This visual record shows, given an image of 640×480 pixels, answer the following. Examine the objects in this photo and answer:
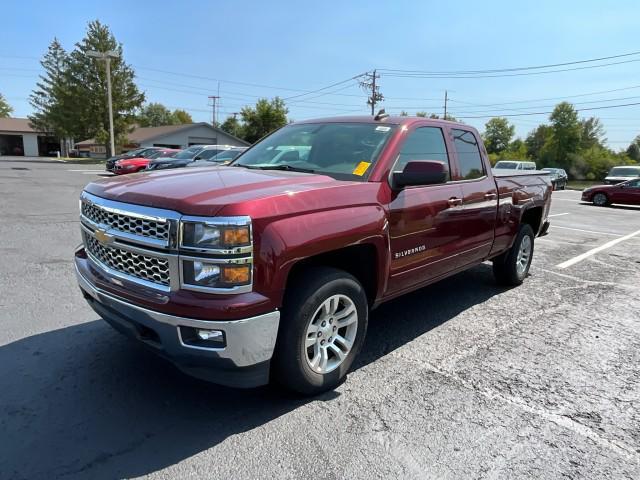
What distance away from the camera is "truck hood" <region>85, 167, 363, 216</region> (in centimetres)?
260

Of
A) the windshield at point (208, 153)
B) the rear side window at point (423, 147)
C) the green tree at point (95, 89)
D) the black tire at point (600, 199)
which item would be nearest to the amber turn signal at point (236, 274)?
the rear side window at point (423, 147)

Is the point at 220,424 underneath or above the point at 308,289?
underneath

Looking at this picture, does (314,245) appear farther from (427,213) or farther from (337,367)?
(427,213)

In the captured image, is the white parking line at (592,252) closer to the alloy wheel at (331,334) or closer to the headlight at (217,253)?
the alloy wheel at (331,334)

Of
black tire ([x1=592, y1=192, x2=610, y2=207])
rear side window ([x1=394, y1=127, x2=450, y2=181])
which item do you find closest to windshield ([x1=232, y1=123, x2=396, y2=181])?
rear side window ([x1=394, y1=127, x2=450, y2=181])

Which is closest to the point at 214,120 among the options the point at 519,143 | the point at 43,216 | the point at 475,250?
the point at 519,143

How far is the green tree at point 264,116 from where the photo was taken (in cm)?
5559

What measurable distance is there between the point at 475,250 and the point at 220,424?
310 cm

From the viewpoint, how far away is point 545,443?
109 inches

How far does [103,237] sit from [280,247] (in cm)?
122

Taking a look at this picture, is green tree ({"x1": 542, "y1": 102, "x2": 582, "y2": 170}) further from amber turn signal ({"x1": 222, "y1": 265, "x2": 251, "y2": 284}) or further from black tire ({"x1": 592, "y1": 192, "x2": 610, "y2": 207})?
amber turn signal ({"x1": 222, "y1": 265, "x2": 251, "y2": 284})

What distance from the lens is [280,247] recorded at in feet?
A: 8.75

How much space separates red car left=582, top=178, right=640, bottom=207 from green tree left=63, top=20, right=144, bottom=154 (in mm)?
43728

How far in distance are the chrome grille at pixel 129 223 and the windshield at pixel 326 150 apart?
1399mm
